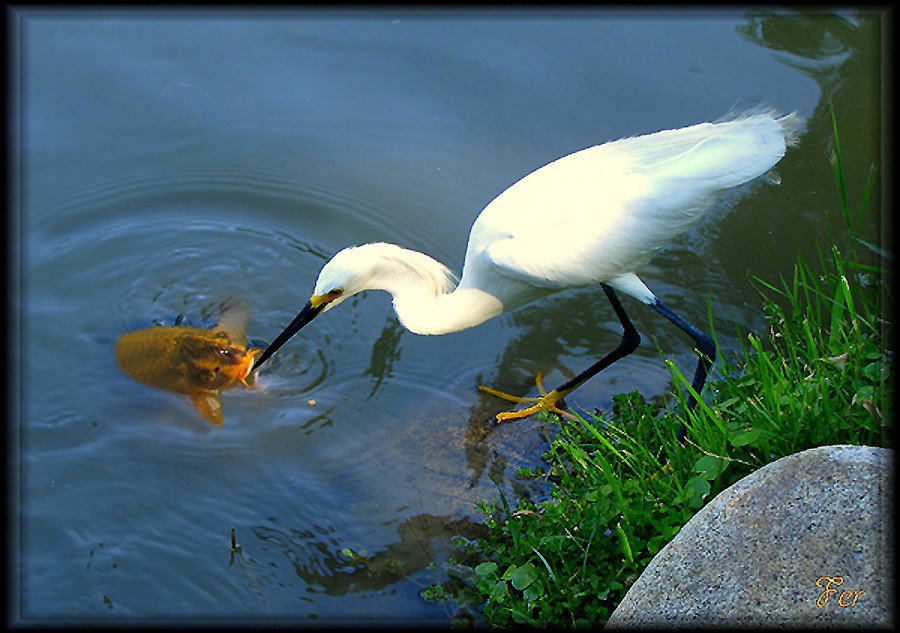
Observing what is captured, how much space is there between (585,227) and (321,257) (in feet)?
5.47

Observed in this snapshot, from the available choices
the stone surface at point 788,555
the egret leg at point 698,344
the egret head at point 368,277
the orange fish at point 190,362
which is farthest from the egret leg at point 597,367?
the stone surface at point 788,555

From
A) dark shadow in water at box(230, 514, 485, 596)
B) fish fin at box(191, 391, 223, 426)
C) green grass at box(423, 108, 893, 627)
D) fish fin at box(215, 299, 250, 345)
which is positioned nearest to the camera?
green grass at box(423, 108, 893, 627)

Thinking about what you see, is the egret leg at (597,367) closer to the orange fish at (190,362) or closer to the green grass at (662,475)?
the green grass at (662,475)

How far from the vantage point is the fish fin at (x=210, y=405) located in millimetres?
4176

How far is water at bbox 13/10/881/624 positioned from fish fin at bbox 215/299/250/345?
2.0 inches

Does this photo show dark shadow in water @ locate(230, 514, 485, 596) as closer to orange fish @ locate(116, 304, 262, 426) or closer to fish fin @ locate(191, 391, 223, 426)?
fish fin @ locate(191, 391, 223, 426)

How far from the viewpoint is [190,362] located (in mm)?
4223

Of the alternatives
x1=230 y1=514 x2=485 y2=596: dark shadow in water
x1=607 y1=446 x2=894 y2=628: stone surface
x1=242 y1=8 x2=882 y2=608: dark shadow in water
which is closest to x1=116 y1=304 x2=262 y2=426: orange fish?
x1=242 y1=8 x2=882 y2=608: dark shadow in water

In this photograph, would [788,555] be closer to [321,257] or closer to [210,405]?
[210,405]

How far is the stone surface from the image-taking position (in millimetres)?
2475

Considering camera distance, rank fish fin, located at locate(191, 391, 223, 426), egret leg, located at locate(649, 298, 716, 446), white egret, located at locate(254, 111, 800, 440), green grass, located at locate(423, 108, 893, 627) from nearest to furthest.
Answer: green grass, located at locate(423, 108, 893, 627), white egret, located at locate(254, 111, 800, 440), egret leg, located at locate(649, 298, 716, 446), fish fin, located at locate(191, 391, 223, 426)

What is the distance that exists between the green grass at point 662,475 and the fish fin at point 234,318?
1646 mm

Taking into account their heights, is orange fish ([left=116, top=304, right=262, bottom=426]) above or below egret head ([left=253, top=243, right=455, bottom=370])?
below

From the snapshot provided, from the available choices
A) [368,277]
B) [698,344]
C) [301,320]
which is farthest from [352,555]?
[698,344]
